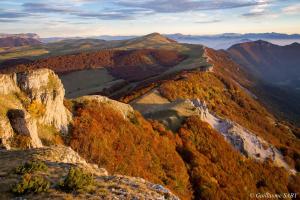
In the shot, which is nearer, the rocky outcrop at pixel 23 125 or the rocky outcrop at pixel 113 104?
the rocky outcrop at pixel 23 125

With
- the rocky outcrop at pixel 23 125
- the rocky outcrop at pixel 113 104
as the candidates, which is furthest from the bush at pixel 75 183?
the rocky outcrop at pixel 113 104

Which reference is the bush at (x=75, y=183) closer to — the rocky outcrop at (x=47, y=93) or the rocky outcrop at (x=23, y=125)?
the rocky outcrop at (x=23, y=125)

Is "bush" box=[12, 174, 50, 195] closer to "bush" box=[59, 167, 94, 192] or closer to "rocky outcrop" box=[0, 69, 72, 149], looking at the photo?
"bush" box=[59, 167, 94, 192]

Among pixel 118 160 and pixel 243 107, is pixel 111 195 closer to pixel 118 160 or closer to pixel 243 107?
pixel 118 160

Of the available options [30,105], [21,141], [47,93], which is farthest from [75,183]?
[47,93]

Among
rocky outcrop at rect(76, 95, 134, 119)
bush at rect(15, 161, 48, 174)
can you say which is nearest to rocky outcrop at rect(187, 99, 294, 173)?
rocky outcrop at rect(76, 95, 134, 119)

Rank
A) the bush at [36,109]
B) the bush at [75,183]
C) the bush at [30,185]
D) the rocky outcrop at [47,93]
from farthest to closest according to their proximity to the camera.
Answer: the rocky outcrop at [47,93] → the bush at [36,109] → the bush at [75,183] → the bush at [30,185]
